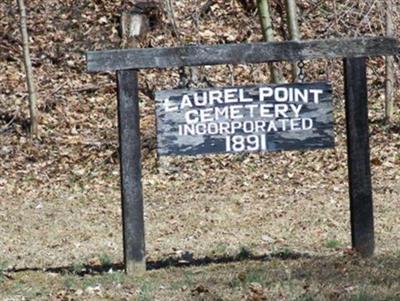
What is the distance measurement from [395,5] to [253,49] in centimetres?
1024

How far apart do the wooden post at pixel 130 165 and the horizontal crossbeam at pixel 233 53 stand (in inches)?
6.5

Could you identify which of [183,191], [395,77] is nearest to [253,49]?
[183,191]

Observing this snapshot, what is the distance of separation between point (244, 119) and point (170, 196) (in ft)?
18.8

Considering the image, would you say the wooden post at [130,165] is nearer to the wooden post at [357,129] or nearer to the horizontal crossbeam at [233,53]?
the horizontal crossbeam at [233,53]

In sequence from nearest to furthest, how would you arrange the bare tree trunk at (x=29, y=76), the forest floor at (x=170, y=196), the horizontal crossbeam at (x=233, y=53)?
the forest floor at (x=170, y=196) → the horizontal crossbeam at (x=233, y=53) → the bare tree trunk at (x=29, y=76)

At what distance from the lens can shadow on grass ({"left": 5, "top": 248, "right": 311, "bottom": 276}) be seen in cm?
993

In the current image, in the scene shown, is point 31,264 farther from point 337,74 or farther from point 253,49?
point 337,74

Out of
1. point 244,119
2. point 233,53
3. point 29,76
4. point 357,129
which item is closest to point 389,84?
point 29,76

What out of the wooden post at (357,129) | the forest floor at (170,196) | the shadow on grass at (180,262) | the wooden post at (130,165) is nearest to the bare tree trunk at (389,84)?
the forest floor at (170,196)

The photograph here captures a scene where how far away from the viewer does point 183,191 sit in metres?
15.4

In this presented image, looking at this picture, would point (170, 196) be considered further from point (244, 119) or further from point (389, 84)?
point (244, 119)

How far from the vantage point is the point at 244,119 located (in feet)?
31.0

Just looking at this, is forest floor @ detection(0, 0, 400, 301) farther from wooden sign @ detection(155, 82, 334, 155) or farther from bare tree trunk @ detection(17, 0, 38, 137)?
wooden sign @ detection(155, 82, 334, 155)

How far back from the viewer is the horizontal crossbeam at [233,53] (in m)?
9.11
